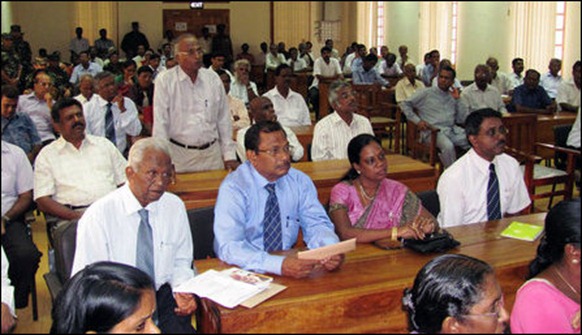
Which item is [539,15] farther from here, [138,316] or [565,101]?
[138,316]

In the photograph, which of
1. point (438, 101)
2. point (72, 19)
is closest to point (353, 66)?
point (438, 101)

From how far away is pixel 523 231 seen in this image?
101 inches

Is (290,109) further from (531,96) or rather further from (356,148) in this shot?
(356,148)

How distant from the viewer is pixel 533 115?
19.1 ft

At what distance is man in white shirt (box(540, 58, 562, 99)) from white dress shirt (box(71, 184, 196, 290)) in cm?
574

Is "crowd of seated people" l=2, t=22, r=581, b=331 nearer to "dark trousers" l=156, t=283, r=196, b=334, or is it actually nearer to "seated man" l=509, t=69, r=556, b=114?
"dark trousers" l=156, t=283, r=196, b=334

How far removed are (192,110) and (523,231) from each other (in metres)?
2.07

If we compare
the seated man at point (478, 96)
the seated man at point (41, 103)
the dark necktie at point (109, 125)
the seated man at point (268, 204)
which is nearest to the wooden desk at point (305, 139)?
the dark necktie at point (109, 125)

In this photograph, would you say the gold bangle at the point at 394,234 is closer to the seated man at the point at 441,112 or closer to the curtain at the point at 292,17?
the curtain at the point at 292,17

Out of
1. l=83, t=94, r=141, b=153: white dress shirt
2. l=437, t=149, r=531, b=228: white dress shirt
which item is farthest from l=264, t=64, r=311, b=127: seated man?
l=437, t=149, r=531, b=228: white dress shirt

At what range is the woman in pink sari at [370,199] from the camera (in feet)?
9.16

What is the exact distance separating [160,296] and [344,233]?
0.83m

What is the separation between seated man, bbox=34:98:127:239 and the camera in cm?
319

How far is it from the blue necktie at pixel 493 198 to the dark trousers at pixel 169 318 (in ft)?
5.21
